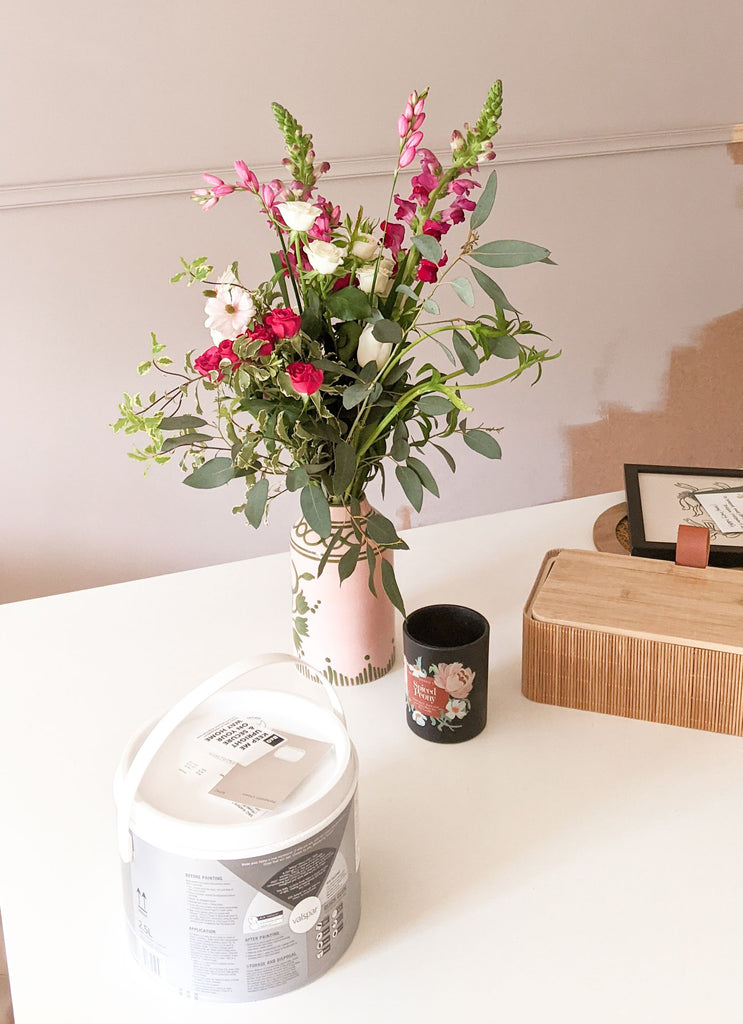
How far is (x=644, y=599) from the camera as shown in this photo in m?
1.03

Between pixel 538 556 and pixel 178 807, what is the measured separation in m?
0.73

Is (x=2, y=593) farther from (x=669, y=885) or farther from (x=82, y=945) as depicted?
(x=669, y=885)

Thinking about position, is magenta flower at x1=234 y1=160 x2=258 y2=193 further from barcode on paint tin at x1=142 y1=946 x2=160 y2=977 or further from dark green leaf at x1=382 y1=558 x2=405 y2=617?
barcode on paint tin at x1=142 y1=946 x2=160 y2=977

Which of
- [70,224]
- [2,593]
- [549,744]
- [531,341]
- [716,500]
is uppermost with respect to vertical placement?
[70,224]

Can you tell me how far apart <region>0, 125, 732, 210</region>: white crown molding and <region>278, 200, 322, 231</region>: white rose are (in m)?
1.43

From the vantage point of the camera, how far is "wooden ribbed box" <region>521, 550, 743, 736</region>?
3.14ft

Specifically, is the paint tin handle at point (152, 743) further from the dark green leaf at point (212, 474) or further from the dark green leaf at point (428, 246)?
the dark green leaf at point (428, 246)

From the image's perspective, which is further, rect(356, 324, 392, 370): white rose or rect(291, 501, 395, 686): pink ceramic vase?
rect(291, 501, 395, 686): pink ceramic vase

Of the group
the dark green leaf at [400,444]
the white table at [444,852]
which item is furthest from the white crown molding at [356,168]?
the dark green leaf at [400,444]

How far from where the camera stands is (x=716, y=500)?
132 cm

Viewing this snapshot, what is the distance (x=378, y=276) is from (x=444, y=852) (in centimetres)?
51

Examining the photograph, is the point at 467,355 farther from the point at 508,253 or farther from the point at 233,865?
the point at 233,865

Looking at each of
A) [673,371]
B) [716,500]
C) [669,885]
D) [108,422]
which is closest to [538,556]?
[716,500]

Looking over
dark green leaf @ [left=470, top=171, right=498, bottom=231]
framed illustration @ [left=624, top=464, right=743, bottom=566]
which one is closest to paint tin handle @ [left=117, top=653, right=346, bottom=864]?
dark green leaf @ [left=470, top=171, right=498, bottom=231]
